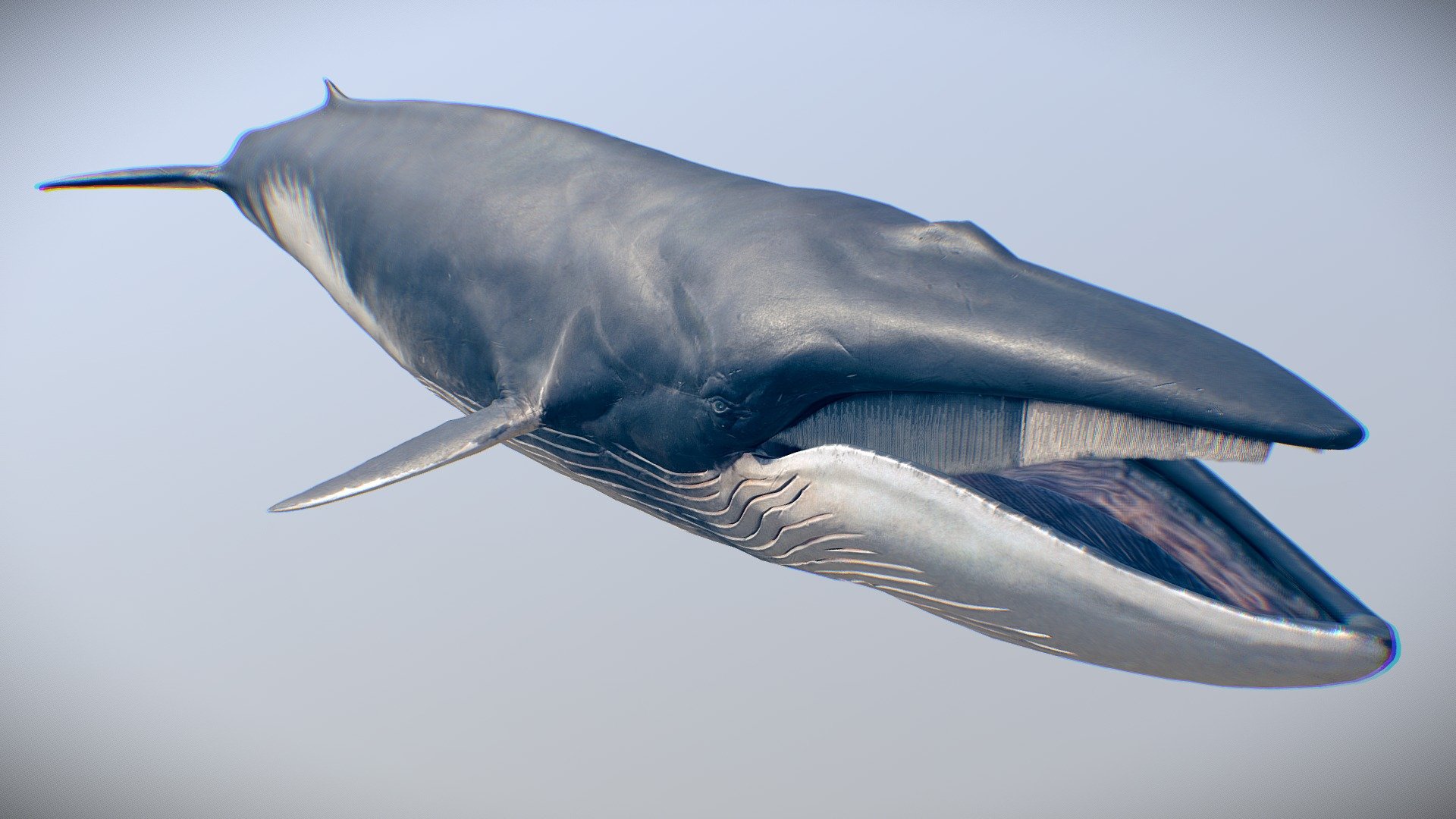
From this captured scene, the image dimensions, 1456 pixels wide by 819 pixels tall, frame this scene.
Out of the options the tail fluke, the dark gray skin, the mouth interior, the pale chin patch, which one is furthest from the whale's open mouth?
the tail fluke

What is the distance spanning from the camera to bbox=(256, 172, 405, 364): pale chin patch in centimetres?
660

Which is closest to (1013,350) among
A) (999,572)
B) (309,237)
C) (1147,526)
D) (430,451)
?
(999,572)

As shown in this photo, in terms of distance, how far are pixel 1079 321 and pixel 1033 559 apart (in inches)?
35.3

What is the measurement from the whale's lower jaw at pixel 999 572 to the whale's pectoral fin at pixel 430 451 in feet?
1.71

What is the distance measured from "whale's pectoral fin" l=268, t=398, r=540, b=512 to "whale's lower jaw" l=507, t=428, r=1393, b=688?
1.71ft

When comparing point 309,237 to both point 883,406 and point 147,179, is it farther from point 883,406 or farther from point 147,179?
point 883,406

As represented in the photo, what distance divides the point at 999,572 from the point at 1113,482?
1.00m

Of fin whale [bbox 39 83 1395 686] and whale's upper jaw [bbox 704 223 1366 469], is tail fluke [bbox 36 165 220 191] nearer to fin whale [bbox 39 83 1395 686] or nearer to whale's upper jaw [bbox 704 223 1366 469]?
fin whale [bbox 39 83 1395 686]

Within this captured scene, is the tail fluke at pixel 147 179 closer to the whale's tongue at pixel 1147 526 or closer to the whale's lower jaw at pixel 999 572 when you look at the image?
the whale's lower jaw at pixel 999 572

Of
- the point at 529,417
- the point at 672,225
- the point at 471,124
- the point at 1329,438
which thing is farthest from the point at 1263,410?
the point at 471,124

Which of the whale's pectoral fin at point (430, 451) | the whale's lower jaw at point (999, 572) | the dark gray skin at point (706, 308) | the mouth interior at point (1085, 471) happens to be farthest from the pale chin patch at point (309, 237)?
the mouth interior at point (1085, 471)

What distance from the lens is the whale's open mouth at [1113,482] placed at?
4035mm

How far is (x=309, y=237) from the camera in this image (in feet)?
23.1

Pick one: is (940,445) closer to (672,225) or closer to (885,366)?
(885,366)
